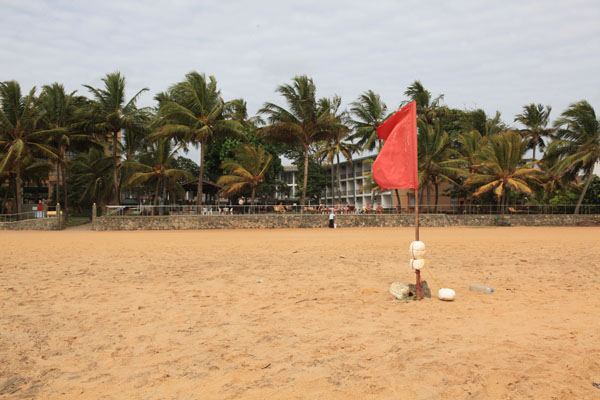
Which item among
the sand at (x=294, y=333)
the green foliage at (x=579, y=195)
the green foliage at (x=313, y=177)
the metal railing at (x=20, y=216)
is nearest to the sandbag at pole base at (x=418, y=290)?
the sand at (x=294, y=333)

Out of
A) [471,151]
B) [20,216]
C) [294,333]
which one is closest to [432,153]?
[471,151]

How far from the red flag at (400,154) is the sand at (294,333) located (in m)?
1.67

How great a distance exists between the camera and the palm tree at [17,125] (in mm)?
24516

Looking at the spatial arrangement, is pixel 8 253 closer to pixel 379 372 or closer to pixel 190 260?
pixel 190 260

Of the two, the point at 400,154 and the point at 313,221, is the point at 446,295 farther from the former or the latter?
the point at 313,221

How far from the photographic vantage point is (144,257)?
10.4m

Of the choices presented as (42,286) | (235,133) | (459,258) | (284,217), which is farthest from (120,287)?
(235,133)

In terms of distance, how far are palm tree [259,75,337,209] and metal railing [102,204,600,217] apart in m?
1.65

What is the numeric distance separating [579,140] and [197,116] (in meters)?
25.1

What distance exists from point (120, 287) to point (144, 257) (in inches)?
147

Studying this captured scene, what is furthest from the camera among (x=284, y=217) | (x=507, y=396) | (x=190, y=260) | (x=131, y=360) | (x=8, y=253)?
(x=284, y=217)

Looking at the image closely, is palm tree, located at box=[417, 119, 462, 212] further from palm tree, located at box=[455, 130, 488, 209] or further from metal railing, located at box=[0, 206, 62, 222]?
metal railing, located at box=[0, 206, 62, 222]

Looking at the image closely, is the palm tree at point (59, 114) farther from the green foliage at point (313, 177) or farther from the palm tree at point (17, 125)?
the green foliage at point (313, 177)

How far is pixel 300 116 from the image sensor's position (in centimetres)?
2688
